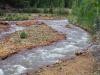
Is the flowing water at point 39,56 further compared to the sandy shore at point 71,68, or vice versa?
the flowing water at point 39,56

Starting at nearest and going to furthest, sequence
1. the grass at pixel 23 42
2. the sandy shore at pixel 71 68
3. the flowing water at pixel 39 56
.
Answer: the sandy shore at pixel 71 68 → the flowing water at pixel 39 56 → the grass at pixel 23 42

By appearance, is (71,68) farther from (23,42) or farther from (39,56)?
(23,42)

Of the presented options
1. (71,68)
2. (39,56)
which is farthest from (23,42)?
(71,68)

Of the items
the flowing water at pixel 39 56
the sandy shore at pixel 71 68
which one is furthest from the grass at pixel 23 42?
the sandy shore at pixel 71 68

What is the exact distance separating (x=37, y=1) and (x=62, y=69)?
4520cm

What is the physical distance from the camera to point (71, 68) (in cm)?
1525

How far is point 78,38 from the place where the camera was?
1027 inches

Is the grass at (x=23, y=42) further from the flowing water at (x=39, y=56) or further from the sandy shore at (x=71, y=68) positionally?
the sandy shore at (x=71, y=68)

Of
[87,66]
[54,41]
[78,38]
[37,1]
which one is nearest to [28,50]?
[54,41]

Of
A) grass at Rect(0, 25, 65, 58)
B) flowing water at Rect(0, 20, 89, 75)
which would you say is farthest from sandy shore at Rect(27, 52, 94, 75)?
grass at Rect(0, 25, 65, 58)

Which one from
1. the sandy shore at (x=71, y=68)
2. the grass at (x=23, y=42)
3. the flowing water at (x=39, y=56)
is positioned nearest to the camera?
the sandy shore at (x=71, y=68)

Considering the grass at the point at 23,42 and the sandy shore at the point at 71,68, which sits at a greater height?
the sandy shore at the point at 71,68

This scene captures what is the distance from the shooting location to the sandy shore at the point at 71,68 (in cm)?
1438

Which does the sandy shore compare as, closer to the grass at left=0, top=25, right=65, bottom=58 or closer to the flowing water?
the flowing water
